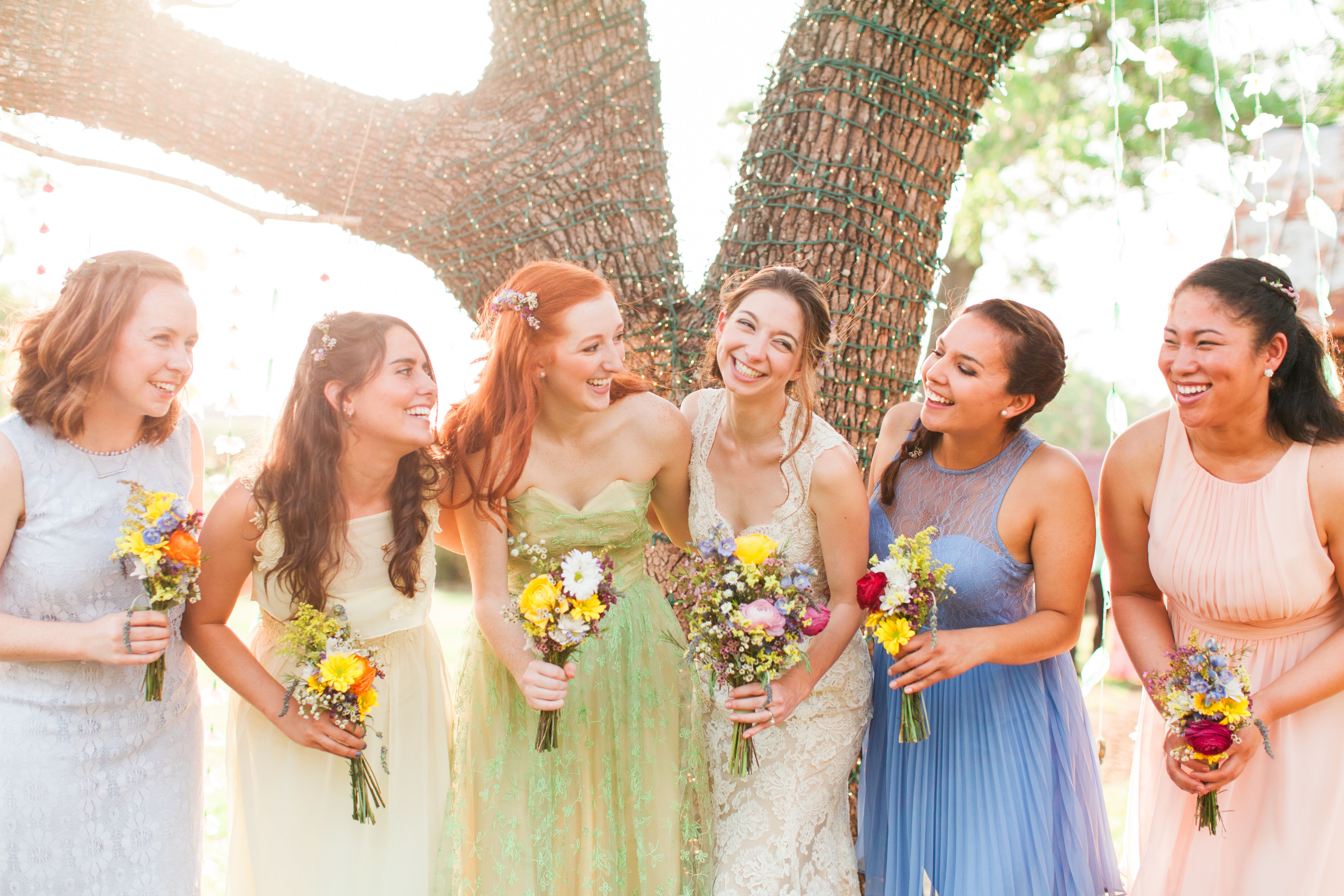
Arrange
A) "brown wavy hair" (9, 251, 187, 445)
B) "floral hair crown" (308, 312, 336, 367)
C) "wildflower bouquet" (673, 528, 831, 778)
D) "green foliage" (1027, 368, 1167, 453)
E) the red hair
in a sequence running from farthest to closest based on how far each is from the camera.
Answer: "green foliage" (1027, 368, 1167, 453) < the red hair < "floral hair crown" (308, 312, 336, 367) < "brown wavy hair" (9, 251, 187, 445) < "wildflower bouquet" (673, 528, 831, 778)

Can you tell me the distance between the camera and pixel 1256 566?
9.29 ft

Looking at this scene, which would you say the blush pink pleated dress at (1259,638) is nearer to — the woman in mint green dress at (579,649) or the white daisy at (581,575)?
the woman in mint green dress at (579,649)

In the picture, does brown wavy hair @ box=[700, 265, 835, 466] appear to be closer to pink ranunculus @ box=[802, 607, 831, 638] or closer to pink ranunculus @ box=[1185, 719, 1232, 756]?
pink ranunculus @ box=[802, 607, 831, 638]

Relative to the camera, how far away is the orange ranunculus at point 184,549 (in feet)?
8.39

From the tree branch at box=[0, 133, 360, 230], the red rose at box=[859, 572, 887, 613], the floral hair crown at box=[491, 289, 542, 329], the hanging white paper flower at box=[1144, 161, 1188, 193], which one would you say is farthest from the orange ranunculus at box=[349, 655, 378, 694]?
→ the hanging white paper flower at box=[1144, 161, 1188, 193]

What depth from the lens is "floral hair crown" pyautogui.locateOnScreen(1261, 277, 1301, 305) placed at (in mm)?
2764

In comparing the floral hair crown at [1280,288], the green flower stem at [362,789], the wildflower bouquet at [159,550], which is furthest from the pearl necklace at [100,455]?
the floral hair crown at [1280,288]

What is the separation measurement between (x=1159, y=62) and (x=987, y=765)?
2.54 meters

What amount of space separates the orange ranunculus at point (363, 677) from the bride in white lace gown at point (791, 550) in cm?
107

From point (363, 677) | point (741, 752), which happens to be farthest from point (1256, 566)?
point (363, 677)

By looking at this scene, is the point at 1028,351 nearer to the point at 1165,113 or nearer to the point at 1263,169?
the point at 1165,113

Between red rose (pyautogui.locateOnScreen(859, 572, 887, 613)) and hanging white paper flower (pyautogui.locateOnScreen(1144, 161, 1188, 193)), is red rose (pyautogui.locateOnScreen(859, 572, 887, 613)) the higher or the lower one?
the lower one

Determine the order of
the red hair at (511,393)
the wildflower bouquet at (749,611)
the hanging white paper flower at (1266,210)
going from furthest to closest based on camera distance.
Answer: the hanging white paper flower at (1266,210)
the red hair at (511,393)
the wildflower bouquet at (749,611)

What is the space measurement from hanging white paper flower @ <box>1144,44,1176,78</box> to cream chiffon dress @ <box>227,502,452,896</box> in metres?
2.97
